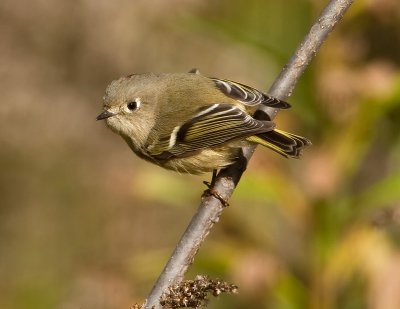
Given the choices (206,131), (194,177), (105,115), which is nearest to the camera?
(206,131)

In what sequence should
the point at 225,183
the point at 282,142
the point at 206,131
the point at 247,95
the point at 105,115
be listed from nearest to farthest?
the point at 225,183, the point at 282,142, the point at 247,95, the point at 206,131, the point at 105,115

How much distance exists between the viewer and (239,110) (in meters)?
3.48

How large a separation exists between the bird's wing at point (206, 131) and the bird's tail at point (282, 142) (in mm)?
72

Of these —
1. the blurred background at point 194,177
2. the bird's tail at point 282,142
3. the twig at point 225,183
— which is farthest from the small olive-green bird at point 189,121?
the blurred background at point 194,177

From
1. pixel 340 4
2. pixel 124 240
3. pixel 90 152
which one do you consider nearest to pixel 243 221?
pixel 340 4

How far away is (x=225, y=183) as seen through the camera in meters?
3.19

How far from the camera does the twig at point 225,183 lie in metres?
2.55

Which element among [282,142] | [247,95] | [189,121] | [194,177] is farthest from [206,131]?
[194,177]

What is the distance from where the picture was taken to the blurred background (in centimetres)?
416

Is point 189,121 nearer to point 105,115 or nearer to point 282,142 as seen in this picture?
point 105,115

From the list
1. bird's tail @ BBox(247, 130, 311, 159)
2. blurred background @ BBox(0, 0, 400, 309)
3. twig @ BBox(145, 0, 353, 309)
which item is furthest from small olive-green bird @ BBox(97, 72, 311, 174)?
blurred background @ BBox(0, 0, 400, 309)

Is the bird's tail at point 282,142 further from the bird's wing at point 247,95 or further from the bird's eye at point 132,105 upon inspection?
the bird's eye at point 132,105

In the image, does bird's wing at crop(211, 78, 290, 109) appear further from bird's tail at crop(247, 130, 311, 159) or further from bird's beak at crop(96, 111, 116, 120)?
bird's beak at crop(96, 111, 116, 120)

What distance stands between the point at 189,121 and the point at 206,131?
10 centimetres
